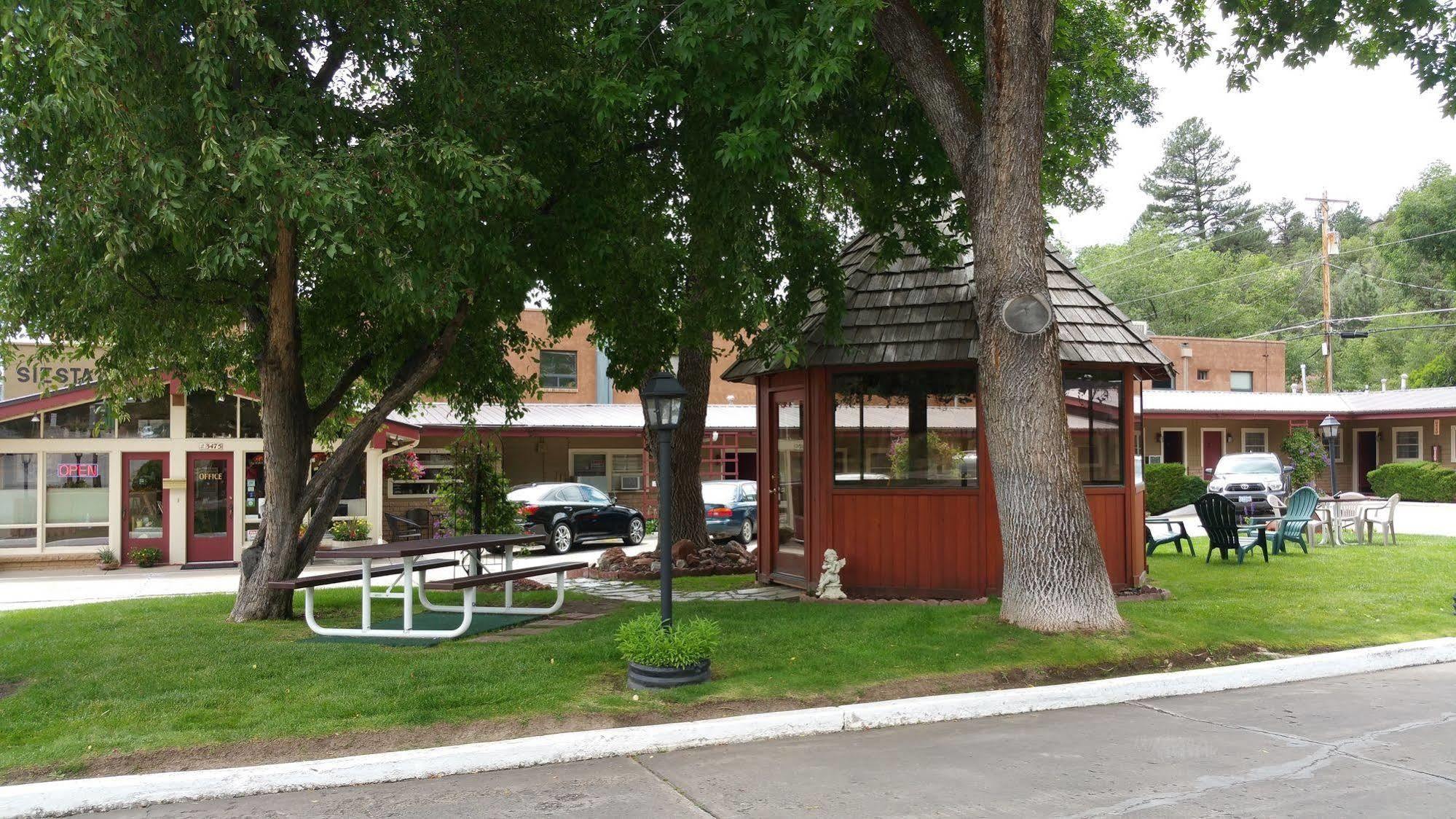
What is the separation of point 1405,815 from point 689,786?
3.55m

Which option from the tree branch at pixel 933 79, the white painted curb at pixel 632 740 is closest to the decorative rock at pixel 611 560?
the tree branch at pixel 933 79

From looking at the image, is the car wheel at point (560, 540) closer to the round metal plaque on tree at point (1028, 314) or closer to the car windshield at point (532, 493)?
the car windshield at point (532, 493)

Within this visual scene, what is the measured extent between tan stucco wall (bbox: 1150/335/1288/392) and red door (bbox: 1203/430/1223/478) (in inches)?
256

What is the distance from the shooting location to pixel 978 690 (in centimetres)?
767

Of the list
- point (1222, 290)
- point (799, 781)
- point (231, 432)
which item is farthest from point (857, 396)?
point (1222, 290)

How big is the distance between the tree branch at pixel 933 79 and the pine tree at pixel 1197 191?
68701 mm

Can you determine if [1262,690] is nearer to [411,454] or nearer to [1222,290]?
[411,454]

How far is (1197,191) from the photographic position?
73312 mm

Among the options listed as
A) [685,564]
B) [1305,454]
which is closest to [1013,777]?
[685,564]

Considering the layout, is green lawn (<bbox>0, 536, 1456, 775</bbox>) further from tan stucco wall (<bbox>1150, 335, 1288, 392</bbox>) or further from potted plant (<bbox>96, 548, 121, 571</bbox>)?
tan stucco wall (<bbox>1150, 335, 1288, 392</bbox>)

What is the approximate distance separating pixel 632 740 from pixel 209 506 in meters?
18.5

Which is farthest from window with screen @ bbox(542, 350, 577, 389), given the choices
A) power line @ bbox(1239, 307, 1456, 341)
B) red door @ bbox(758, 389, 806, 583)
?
power line @ bbox(1239, 307, 1456, 341)

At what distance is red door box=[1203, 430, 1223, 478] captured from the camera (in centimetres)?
3747

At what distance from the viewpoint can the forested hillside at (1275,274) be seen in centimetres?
5731
